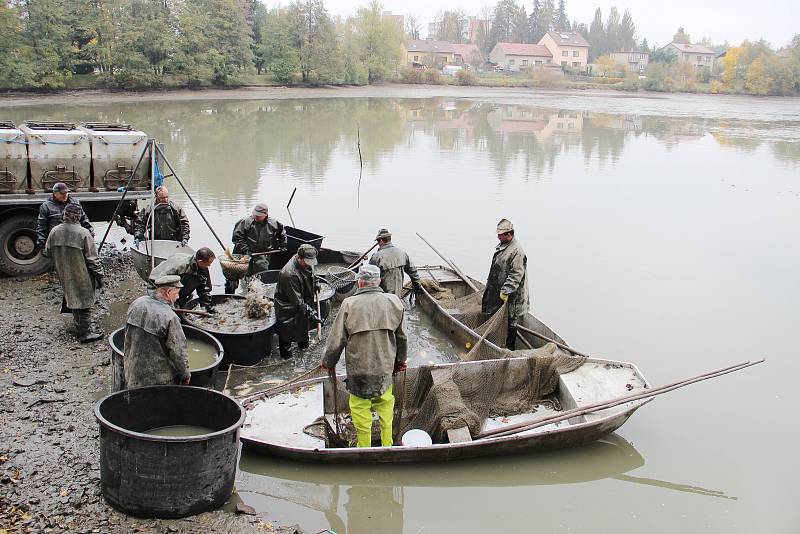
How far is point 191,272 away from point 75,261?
1379mm

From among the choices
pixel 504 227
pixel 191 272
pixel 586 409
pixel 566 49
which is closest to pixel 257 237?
pixel 191 272

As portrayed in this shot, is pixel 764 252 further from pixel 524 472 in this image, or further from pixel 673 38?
pixel 673 38

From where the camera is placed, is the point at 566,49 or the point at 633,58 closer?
the point at 566,49

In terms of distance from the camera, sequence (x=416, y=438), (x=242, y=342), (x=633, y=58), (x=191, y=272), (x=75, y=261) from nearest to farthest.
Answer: (x=416, y=438) < (x=242, y=342) < (x=75, y=261) < (x=191, y=272) < (x=633, y=58)

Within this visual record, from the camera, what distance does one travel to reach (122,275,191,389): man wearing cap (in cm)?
576

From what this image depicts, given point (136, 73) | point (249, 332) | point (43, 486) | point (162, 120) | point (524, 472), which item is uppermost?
point (136, 73)

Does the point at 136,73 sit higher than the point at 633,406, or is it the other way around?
the point at 136,73

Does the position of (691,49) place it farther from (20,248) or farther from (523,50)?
(20,248)

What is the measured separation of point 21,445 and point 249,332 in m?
2.70

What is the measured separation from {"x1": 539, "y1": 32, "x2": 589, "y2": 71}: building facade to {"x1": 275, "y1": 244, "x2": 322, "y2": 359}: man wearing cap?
4224 inches

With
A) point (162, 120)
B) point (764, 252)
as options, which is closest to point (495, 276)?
point (764, 252)

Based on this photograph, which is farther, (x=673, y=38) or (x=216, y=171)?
(x=673, y=38)

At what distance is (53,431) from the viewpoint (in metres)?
6.55

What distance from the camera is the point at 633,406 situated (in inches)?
282
